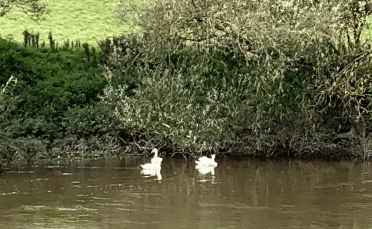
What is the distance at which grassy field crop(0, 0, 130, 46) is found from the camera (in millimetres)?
35312

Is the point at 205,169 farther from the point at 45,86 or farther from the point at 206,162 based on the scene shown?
the point at 45,86

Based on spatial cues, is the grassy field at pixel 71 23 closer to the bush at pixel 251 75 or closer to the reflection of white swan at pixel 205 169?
the bush at pixel 251 75

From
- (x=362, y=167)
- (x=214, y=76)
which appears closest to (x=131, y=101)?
(x=214, y=76)

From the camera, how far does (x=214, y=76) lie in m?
23.3

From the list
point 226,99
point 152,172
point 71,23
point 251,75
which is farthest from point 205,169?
point 71,23

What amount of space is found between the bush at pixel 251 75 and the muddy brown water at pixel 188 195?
94cm

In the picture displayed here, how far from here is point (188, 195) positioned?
17438 millimetres

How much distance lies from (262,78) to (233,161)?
233cm

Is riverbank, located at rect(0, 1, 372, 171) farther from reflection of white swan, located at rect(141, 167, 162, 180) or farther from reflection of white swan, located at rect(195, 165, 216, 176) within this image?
reflection of white swan, located at rect(141, 167, 162, 180)

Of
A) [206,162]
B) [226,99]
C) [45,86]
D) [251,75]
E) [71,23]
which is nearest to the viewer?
[206,162]

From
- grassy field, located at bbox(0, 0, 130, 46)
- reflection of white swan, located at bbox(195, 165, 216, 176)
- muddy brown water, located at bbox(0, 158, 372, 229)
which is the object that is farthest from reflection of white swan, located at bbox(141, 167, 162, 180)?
grassy field, located at bbox(0, 0, 130, 46)

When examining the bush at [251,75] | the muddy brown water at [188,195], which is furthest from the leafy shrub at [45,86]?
the muddy brown water at [188,195]

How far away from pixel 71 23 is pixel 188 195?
70.6 feet

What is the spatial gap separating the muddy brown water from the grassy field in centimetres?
1373
